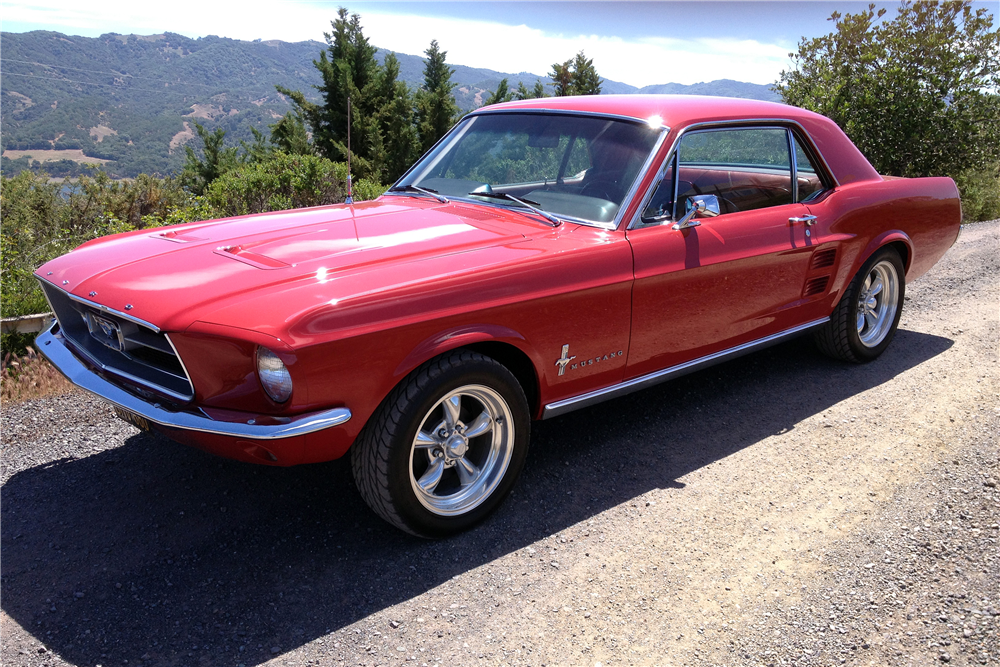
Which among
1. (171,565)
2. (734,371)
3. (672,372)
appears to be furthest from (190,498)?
(734,371)

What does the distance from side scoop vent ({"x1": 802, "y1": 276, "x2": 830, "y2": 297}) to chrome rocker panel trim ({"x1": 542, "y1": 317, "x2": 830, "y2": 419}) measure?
206mm

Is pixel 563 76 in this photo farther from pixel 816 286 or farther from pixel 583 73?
pixel 816 286

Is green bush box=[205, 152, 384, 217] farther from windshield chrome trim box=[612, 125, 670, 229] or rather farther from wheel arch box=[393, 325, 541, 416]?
wheel arch box=[393, 325, 541, 416]

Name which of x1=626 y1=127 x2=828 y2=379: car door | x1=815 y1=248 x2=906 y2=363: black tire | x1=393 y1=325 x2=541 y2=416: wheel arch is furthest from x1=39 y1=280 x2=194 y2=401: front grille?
x1=815 y1=248 x2=906 y2=363: black tire

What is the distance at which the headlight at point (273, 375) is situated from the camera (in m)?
2.43

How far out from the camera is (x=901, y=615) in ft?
8.46

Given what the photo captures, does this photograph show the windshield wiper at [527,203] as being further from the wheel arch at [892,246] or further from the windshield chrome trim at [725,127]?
the wheel arch at [892,246]

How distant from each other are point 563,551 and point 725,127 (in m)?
2.46

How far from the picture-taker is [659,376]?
144 inches

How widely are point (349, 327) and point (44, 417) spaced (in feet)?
8.56

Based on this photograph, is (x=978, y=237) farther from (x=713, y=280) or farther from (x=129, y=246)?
(x=129, y=246)

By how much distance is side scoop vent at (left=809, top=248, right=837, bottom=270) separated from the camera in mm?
4258

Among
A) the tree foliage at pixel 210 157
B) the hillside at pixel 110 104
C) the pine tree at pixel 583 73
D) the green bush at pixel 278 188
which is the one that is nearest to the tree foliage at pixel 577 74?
the pine tree at pixel 583 73

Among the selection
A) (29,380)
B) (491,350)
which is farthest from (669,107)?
(29,380)
